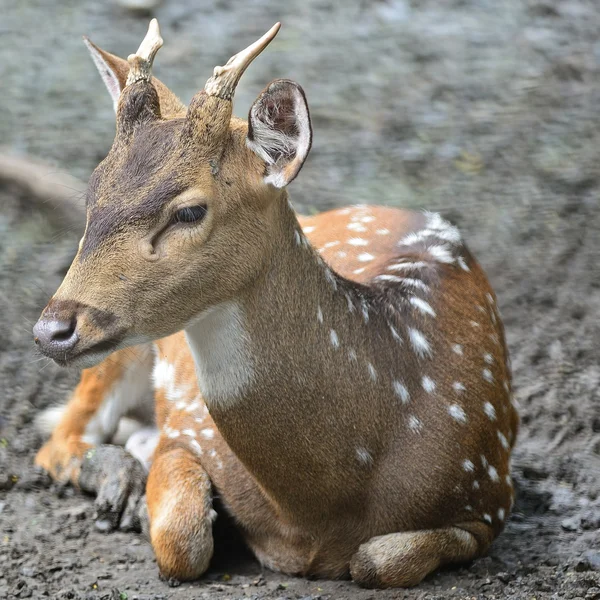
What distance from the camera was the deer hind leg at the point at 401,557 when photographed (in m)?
4.26

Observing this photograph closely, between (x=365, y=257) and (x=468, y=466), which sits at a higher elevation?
(x=365, y=257)

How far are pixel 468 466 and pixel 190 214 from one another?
1521 millimetres

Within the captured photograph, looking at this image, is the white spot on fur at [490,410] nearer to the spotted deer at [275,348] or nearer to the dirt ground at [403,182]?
the spotted deer at [275,348]

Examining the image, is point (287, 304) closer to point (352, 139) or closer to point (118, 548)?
point (118, 548)

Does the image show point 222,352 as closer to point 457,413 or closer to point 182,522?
point 182,522

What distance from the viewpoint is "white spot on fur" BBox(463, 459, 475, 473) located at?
4.48 m

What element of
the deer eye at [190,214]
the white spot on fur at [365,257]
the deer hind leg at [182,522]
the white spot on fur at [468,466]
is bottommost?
the deer hind leg at [182,522]

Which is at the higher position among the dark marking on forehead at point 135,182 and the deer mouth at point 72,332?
the dark marking on forehead at point 135,182

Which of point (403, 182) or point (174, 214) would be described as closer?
point (174, 214)

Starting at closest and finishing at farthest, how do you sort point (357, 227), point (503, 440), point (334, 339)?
point (334, 339), point (503, 440), point (357, 227)

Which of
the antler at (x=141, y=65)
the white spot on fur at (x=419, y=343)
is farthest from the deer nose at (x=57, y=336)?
the white spot on fur at (x=419, y=343)

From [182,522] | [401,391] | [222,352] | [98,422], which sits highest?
[222,352]

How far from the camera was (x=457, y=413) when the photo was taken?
14.8 ft

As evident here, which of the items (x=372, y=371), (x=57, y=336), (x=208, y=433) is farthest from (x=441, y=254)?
(x=57, y=336)
